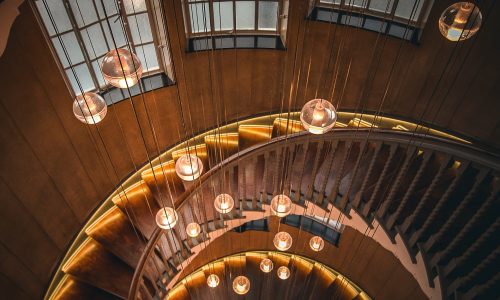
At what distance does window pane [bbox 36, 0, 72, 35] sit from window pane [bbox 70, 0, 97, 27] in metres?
0.14

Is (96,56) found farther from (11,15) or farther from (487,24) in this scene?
(487,24)

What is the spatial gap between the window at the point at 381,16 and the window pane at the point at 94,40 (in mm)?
3640

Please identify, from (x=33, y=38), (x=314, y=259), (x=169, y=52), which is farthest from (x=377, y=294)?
(x=33, y=38)

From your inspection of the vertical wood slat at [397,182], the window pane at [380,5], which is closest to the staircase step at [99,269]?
the vertical wood slat at [397,182]

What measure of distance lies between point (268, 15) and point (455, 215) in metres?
4.62

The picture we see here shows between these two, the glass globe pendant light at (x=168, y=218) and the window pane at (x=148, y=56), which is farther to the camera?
the window pane at (x=148, y=56)

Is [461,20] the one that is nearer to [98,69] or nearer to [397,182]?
[397,182]

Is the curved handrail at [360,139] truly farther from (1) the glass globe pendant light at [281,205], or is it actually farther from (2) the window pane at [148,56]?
(2) the window pane at [148,56]

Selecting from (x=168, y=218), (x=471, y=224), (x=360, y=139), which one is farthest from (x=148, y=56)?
(x=471, y=224)

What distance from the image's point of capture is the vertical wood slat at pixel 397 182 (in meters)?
4.58

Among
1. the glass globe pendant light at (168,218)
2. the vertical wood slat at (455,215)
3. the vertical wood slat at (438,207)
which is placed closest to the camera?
the vertical wood slat at (455,215)

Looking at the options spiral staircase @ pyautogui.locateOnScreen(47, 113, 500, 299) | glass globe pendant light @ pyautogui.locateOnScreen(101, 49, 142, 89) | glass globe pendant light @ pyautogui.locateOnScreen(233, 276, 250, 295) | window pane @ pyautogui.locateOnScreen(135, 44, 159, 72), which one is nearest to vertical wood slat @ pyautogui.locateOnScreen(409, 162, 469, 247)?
spiral staircase @ pyautogui.locateOnScreen(47, 113, 500, 299)

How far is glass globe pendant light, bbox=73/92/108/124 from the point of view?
2990mm

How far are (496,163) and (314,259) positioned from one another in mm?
6958
